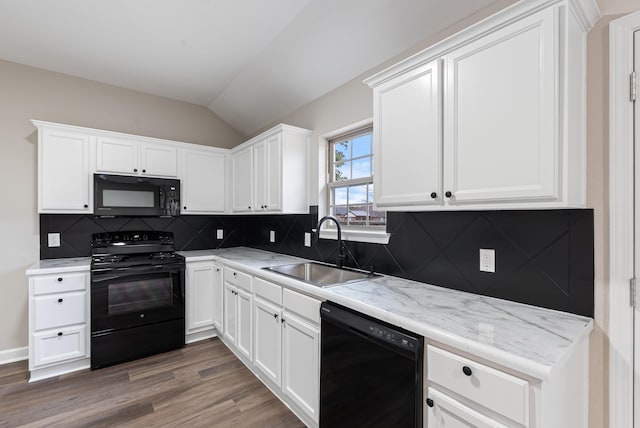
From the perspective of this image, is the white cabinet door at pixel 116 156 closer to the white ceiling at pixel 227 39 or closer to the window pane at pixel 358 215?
the white ceiling at pixel 227 39

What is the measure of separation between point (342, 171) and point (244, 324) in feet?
5.29

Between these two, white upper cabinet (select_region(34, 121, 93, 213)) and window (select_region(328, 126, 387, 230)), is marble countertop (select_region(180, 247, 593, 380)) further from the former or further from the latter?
white upper cabinet (select_region(34, 121, 93, 213))

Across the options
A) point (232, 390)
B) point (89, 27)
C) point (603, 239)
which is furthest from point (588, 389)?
point (89, 27)

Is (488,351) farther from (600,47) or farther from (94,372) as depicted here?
(94,372)

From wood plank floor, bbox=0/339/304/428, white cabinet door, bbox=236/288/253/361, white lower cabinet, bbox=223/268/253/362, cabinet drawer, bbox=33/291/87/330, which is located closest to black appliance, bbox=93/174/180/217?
cabinet drawer, bbox=33/291/87/330

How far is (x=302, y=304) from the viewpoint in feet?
6.21

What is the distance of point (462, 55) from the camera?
1.40m

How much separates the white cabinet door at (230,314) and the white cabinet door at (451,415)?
6.59 feet

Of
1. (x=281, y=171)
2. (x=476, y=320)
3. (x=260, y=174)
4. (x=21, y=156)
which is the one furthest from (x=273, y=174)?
(x=21, y=156)

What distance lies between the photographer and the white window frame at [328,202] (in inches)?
90.2

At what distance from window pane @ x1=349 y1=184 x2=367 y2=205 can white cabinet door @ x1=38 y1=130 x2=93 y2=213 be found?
253 centimetres

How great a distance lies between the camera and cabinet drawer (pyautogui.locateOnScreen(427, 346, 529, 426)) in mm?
929

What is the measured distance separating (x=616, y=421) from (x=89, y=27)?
157 inches

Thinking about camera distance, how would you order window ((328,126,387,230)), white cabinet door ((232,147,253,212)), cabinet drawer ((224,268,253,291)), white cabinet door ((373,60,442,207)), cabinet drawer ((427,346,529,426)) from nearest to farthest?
1. cabinet drawer ((427,346,529,426))
2. white cabinet door ((373,60,442,207))
3. window ((328,126,387,230))
4. cabinet drawer ((224,268,253,291))
5. white cabinet door ((232,147,253,212))
